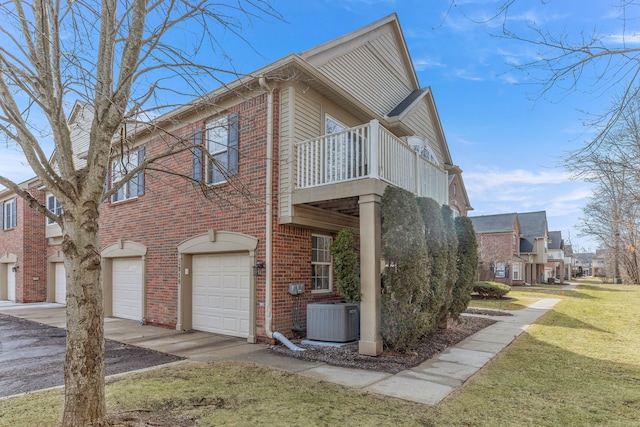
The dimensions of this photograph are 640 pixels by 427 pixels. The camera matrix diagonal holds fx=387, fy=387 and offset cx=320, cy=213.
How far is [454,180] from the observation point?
66.8ft

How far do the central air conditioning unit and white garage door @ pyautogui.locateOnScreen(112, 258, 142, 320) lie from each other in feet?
22.2

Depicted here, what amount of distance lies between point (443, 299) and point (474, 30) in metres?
5.63

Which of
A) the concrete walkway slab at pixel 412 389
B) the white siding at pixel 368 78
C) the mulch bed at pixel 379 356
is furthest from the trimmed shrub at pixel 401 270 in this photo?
the white siding at pixel 368 78

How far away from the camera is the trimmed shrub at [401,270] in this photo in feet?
24.2

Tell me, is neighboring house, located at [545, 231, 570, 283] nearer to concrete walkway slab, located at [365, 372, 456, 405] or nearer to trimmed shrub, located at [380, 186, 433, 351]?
trimmed shrub, located at [380, 186, 433, 351]

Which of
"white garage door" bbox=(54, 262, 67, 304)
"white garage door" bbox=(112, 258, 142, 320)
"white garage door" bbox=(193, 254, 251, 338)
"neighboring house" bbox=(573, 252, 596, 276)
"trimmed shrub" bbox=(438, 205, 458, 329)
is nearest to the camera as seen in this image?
"trimmed shrub" bbox=(438, 205, 458, 329)

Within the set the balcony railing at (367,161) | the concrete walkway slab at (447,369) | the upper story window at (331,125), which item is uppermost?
the upper story window at (331,125)

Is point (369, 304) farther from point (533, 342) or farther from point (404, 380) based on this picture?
point (533, 342)

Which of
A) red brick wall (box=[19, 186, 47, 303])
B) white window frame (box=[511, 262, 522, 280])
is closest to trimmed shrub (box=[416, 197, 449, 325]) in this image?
red brick wall (box=[19, 186, 47, 303])

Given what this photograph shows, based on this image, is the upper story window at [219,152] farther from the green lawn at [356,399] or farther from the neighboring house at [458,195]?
the neighboring house at [458,195]

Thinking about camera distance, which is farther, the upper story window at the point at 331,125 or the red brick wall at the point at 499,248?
the red brick wall at the point at 499,248

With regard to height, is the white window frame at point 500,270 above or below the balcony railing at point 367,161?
below

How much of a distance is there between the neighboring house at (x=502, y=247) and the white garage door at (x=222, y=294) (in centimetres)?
2871

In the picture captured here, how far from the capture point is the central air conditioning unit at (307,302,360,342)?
827 centimetres
